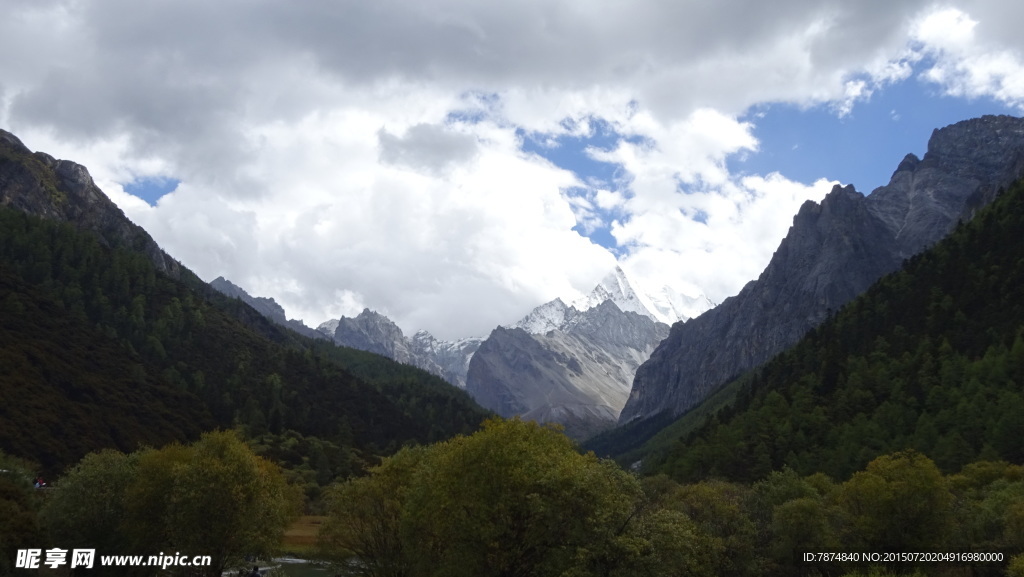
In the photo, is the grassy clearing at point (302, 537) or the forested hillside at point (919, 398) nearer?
the grassy clearing at point (302, 537)

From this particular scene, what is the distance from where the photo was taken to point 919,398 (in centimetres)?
15900

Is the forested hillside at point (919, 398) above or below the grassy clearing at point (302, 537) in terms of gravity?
above

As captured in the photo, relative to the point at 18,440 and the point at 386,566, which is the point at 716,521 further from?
the point at 18,440

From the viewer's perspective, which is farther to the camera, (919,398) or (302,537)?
(919,398)

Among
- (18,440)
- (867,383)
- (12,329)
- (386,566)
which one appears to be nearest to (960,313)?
(867,383)

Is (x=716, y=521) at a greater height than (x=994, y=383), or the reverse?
(x=994, y=383)

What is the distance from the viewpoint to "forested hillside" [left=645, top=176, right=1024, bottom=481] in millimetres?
137750

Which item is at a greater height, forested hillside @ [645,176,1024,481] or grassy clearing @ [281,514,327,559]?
forested hillside @ [645,176,1024,481]

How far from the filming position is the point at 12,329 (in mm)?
187125

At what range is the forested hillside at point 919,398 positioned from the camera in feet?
452

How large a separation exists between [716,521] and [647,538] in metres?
34.6

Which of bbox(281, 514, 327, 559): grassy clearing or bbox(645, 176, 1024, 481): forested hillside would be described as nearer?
bbox(281, 514, 327, 559): grassy clearing

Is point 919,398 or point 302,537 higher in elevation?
point 919,398

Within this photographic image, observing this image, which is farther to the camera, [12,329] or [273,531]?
[12,329]
